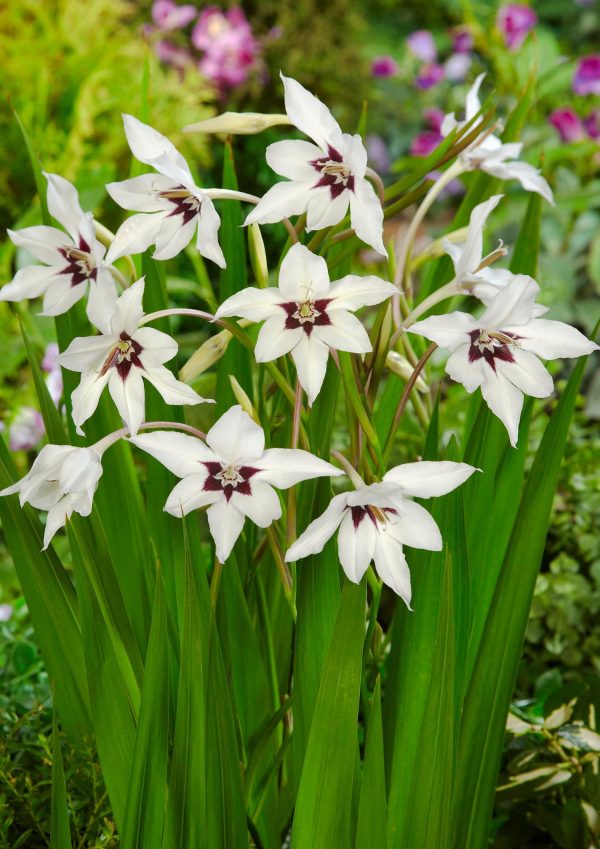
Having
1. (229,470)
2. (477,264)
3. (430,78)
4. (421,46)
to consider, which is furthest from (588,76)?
(229,470)

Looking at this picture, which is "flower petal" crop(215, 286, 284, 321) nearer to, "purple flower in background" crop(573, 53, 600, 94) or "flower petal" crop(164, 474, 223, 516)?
"flower petal" crop(164, 474, 223, 516)

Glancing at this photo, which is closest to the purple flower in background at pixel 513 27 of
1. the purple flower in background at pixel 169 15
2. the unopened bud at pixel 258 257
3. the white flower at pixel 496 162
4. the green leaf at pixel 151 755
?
the purple flower in background at pixel 169 15

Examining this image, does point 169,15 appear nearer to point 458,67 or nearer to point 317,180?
point 458,67

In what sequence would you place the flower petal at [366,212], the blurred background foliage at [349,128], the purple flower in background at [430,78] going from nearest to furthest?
the flower petal at [366,212], the blurred background foliage at [349,128], the purple flower in background at [430,78]

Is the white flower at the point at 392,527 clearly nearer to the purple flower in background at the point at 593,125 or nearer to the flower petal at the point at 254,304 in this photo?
the flower petal at the point at 254,304

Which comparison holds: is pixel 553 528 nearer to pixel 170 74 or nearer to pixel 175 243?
pixel 175 243

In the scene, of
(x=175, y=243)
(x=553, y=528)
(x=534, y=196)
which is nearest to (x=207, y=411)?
(x=553, y=528)
